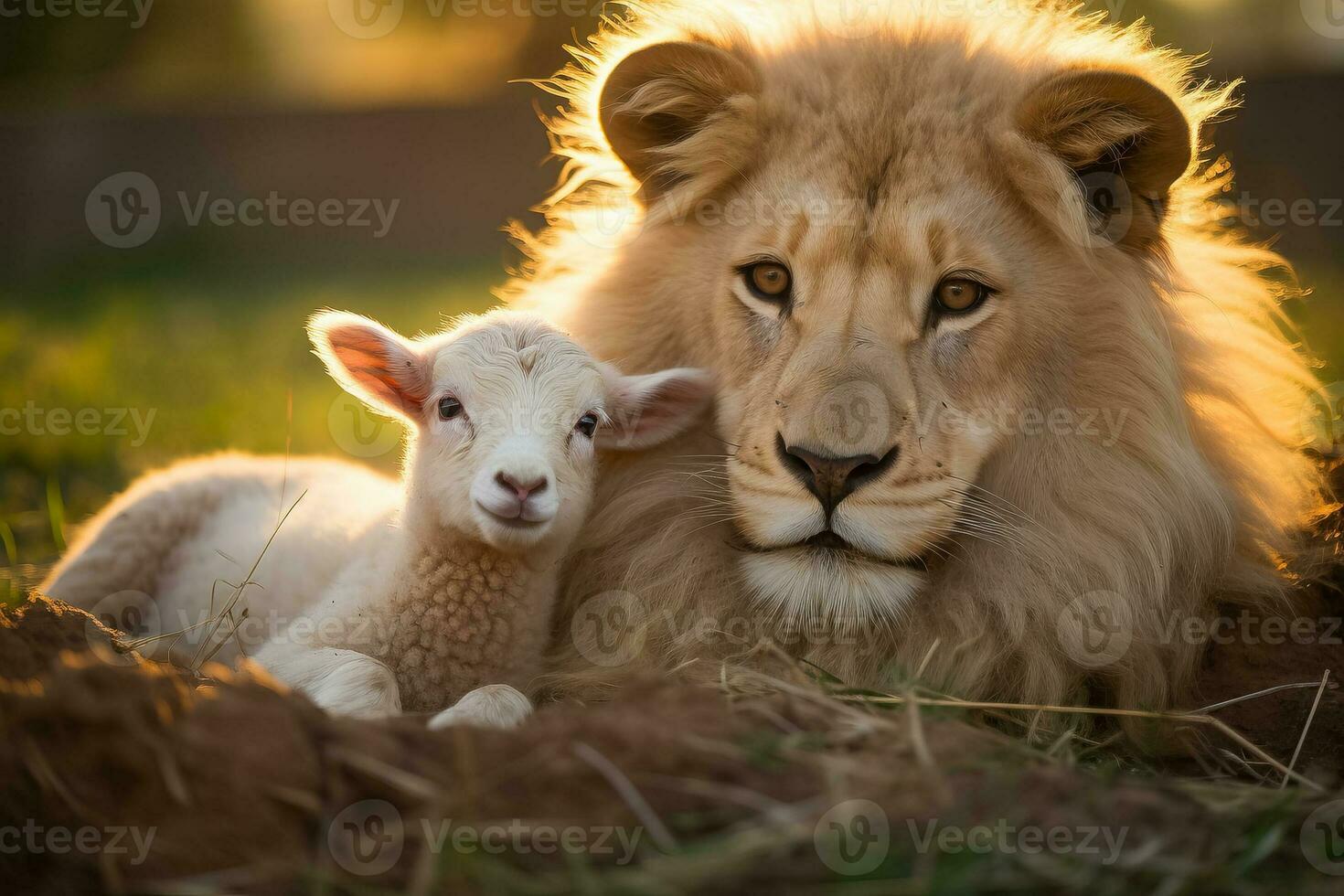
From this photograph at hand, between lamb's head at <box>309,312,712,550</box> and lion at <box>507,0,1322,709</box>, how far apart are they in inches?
11.1

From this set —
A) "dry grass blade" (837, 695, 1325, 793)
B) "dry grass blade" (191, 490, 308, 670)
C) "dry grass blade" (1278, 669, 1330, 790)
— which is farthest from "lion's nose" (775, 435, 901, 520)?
"dry grass blade" (191, 490, 308, 670)

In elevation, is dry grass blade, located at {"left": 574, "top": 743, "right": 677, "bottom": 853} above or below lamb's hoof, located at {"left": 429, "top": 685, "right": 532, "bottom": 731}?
above

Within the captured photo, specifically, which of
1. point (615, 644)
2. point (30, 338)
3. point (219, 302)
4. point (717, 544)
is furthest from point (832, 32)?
point (219, 302)

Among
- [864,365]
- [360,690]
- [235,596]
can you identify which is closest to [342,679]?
[360,690]

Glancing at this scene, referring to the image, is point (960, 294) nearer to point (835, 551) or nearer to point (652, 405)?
point (835, 551)

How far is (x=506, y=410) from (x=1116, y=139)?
1882 millimetres

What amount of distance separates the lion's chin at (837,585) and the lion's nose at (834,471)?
164 mm

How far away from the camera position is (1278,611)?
3617mm

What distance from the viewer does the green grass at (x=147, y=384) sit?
5.91m

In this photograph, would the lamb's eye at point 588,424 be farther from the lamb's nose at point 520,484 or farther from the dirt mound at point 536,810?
the dirt mound at point 536,810

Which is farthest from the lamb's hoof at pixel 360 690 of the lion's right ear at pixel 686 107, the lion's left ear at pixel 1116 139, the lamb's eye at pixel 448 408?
the lion's left ear at pixel 1116 139

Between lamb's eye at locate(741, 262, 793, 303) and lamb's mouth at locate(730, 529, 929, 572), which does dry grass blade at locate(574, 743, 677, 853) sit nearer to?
lamb's mouth at locate(730, 529, 929, 572)

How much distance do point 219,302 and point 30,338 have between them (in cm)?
282

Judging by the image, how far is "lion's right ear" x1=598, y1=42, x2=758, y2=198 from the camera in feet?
11.6
